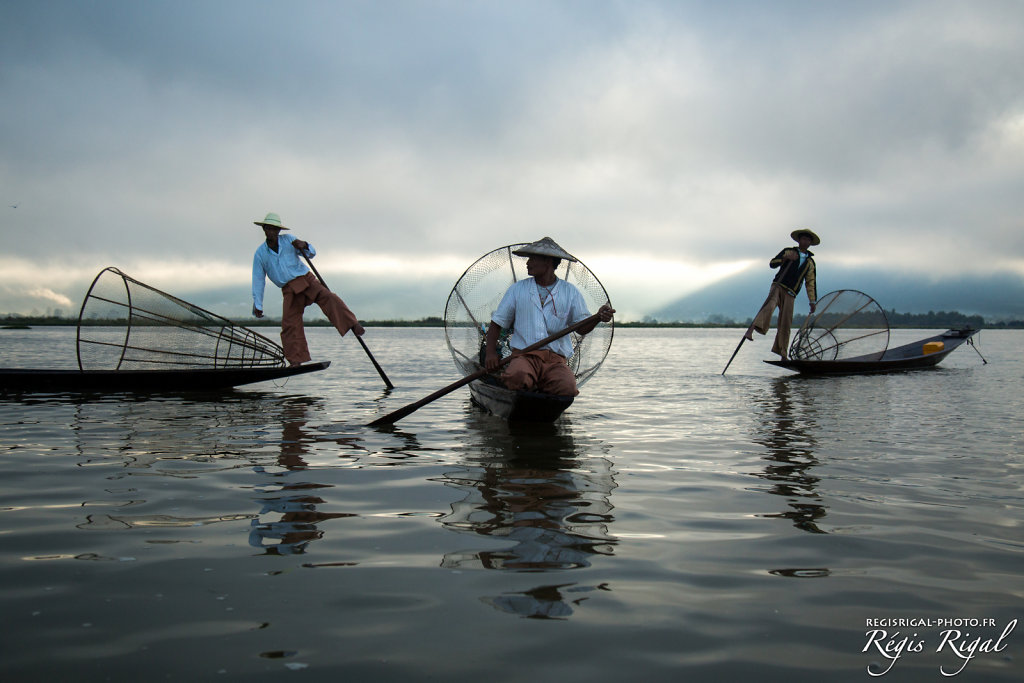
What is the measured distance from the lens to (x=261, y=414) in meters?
7.43

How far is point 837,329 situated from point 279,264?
443 inches

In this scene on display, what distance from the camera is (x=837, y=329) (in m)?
14.2

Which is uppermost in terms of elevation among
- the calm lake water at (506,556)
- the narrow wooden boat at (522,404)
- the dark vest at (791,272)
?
the dark vest at (791,272)

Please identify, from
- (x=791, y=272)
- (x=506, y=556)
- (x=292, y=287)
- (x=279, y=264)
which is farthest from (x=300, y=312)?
(x=791, y=272)

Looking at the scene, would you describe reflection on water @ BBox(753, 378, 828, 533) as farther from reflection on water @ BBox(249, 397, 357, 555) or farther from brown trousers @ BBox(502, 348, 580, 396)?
reflection on water @ BBox(249, 397, 357, 555)

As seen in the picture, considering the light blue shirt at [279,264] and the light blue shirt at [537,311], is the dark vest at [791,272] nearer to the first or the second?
the light blue shirt at [537,311]

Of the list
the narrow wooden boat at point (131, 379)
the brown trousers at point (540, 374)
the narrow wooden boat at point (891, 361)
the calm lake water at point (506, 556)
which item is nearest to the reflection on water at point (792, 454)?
the calm lake water at point (506, 556)

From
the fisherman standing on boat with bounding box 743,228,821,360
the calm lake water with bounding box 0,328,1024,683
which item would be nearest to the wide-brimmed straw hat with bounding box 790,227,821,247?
the fisherman standing on boat with bounding box 743,228,821,360

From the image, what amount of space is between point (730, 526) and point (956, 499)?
1.61 metres

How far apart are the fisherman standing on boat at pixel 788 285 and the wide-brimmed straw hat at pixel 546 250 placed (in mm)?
7658
